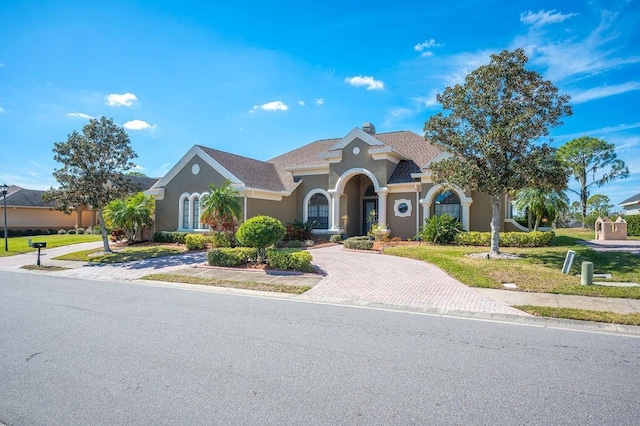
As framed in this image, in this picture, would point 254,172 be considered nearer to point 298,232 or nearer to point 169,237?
point 298,232

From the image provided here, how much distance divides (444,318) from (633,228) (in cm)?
3252

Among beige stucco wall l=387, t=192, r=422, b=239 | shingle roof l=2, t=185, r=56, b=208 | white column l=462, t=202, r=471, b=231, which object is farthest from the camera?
shingle roof l=2, t=185, r=56, b=208

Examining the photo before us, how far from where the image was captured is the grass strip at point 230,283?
1093 centimetres

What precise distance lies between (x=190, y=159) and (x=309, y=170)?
307 inches

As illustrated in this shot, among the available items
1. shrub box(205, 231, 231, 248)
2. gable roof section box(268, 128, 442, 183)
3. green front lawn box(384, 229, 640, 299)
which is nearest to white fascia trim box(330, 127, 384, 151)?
gable roof section box(268, 128, 442, 183)

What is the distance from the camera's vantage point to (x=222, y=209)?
19719mm

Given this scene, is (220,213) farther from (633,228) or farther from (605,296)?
(633,228)

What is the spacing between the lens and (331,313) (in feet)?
27.2

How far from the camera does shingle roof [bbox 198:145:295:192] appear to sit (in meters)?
23.7

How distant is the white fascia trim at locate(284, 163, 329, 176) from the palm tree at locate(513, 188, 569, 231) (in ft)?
38.9

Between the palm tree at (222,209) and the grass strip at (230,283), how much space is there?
6.41 meters

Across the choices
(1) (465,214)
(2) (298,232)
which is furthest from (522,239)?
(2) (298,232)

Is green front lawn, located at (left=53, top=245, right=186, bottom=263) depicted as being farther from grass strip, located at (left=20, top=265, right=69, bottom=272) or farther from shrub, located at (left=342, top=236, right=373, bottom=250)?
shrub, located at (left=342, top=236, right=373, bottom=250)

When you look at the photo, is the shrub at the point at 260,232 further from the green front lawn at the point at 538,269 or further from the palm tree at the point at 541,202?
the palm tree at the point at 541,202
